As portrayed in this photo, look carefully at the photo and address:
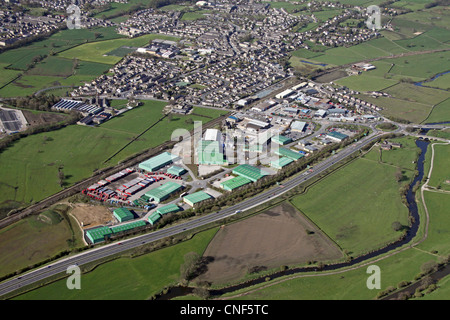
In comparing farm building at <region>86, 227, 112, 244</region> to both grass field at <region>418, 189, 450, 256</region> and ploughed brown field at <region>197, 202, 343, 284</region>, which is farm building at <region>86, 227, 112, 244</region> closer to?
ploughed brown field at <region>197, 202, 343, 284</region>

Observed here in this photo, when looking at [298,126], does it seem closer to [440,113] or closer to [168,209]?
[440,113]

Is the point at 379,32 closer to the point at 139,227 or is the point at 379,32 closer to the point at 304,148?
the point at 304,148

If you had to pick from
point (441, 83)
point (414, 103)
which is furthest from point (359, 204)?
point (441, 83)

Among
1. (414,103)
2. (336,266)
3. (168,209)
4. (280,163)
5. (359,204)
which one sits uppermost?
(168,209)

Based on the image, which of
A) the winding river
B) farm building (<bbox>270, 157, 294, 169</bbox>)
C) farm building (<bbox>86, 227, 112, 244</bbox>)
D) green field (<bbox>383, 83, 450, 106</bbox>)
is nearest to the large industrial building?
farm building (<bbox>270, 157, 294, 169</bbox>)

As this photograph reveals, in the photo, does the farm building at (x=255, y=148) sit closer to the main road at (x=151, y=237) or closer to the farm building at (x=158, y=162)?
the main road at (x=151, y=237)
